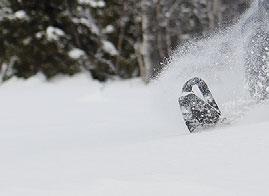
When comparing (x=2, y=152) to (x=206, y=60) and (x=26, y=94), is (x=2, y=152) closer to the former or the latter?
(x=206, y=60)

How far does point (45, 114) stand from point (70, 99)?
1056 mm

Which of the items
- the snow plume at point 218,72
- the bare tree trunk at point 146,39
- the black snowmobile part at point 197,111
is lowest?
the black snowmobile part at point 197,111

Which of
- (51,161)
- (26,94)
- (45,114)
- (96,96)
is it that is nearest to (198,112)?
(51,161)

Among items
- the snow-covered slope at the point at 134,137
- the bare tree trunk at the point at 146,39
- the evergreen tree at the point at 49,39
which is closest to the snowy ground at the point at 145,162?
the snow-covered slope at the point at 134,137

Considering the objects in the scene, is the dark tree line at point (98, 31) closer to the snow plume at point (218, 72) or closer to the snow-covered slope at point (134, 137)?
the snow-covered slope at point (134, 137)

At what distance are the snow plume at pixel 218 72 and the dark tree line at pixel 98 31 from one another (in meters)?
3.60

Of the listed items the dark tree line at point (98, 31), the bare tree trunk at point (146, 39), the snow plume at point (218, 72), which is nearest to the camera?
the snow plume at point (218, 72)

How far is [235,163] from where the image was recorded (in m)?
2.96

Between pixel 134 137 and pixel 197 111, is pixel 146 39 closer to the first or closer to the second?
pixel 134 137

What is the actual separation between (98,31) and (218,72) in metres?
4.65

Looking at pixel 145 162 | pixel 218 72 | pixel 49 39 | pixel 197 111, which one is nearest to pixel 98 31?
pixel 49 39

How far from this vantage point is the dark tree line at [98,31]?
31.6 feet

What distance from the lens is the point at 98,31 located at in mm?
9836

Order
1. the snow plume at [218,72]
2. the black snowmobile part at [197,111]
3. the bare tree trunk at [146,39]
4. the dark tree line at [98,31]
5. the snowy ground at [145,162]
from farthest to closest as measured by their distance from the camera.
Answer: the dark tree line at [98,31]
the bare tree trunk at [146,39]
the snow plume at [218,72]
the black snowmobile part at [197,111]
the snowy ground at [145,162]
